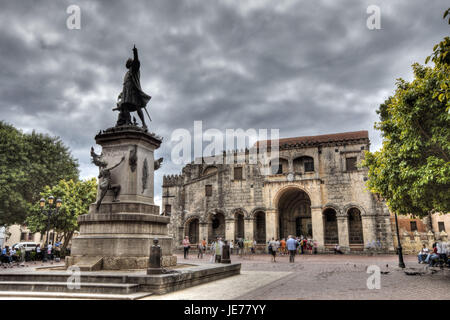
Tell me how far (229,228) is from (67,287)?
1088 inches

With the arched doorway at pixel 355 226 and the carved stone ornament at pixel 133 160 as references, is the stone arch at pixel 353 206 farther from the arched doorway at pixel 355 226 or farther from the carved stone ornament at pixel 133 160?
the carved stone ornament at pixel 133 160

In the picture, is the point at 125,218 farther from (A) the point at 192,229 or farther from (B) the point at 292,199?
(B) the point at 292,199

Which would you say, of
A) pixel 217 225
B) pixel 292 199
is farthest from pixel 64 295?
pixel 292 199

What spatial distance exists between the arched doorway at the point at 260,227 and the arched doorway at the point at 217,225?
12.5 ft

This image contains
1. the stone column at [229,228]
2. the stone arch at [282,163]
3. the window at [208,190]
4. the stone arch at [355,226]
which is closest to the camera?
the stone arch at [355,226]

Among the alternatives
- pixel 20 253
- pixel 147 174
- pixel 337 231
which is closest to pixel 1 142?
pixel 20 253

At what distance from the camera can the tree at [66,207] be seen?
26344 millimetres

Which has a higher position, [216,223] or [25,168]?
[25,168]

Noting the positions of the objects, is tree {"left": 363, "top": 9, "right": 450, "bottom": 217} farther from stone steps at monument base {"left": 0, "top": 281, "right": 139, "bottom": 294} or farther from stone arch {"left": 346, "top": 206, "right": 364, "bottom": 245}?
stone arch {"left": 346, "top": 206, "right": 364, "bottom": 245}

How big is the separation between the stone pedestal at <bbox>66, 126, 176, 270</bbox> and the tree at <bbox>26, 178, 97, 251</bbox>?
18.0 m

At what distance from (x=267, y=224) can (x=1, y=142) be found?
79.7 feet

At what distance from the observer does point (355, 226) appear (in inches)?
1280

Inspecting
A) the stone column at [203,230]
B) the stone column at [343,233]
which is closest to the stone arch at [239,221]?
the stone column at [203,230]

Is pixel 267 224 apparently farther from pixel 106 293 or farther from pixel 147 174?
pixel 106 293
